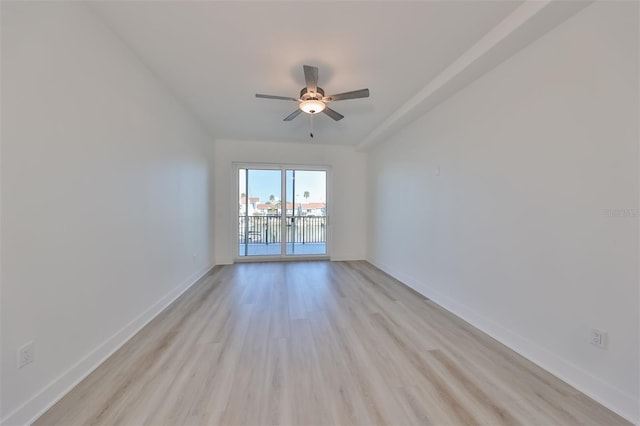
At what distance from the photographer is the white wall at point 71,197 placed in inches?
50.6

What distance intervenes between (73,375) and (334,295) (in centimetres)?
259

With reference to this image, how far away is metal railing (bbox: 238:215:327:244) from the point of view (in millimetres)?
5656

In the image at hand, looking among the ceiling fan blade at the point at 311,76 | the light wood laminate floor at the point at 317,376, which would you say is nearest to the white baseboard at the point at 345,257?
the light wood laminate floor at the point at 317,376

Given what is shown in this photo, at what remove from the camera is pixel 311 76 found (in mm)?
2324

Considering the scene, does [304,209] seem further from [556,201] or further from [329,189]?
[556,201]

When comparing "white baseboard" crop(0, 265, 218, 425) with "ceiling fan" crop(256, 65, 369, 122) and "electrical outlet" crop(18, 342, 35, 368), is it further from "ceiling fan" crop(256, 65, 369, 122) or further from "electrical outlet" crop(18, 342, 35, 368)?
"ceiling fan" crop(256, 65, 369, 122)

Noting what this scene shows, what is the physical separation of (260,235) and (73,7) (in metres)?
4.58

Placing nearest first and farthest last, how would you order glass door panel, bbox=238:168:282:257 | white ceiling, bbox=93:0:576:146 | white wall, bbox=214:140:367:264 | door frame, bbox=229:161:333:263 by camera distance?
white ceiling, bbox=93:0:576:146
white wall, bbox=214:140:367:264
door frame, bbox=229:161:333:263
glass door panel, bbox=238:168:282:257

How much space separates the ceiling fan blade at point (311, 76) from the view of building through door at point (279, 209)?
10.6 feet

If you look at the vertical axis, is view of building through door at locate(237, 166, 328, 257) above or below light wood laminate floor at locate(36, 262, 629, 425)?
above

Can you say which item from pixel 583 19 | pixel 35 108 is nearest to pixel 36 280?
pixel 35 108

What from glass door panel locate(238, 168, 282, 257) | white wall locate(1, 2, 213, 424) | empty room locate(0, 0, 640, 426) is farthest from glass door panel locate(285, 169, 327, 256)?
white wall locate(1, 2, 213, 424)

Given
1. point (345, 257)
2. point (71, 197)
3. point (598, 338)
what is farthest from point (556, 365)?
point (345, 257)

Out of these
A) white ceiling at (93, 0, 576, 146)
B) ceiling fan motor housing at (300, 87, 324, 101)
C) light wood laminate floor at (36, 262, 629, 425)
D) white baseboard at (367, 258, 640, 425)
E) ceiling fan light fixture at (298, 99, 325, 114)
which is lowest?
light wood laminate floor at (36, 262, 629, 425)
